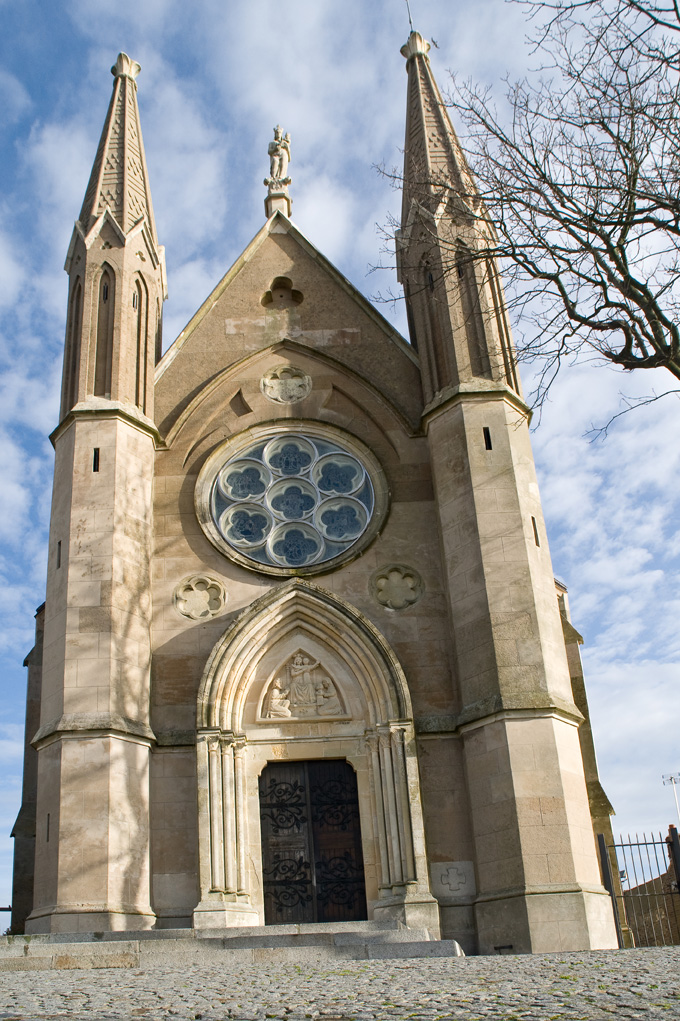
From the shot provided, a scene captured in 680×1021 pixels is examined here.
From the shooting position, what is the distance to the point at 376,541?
16.0 m

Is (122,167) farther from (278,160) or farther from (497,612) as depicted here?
(497,612)

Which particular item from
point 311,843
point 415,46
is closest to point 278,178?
point 415,46

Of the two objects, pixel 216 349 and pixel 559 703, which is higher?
pixel 216 349

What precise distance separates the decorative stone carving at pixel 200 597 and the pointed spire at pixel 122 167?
621 cm

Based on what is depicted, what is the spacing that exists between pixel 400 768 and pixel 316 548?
3832 millimetres

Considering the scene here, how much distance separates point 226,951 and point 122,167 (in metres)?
13.6

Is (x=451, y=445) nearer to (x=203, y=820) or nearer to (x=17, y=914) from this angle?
(x=203, y=820)

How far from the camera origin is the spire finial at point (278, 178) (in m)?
20.7

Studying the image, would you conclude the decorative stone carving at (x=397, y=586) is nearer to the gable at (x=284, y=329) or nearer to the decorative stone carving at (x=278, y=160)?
the gable at (x=284, y=329)

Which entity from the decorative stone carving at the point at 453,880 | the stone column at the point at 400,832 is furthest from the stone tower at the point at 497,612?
the stone column at the point at 400,832

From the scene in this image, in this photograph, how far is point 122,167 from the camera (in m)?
18.4

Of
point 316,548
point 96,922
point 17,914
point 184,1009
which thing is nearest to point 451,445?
point 316,548

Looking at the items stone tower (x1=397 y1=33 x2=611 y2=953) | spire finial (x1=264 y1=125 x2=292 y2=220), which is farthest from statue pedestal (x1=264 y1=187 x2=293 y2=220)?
stone tower (x1=397 y1=33 x2=611 y2=953)

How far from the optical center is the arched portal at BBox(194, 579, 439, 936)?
13.4 meters
